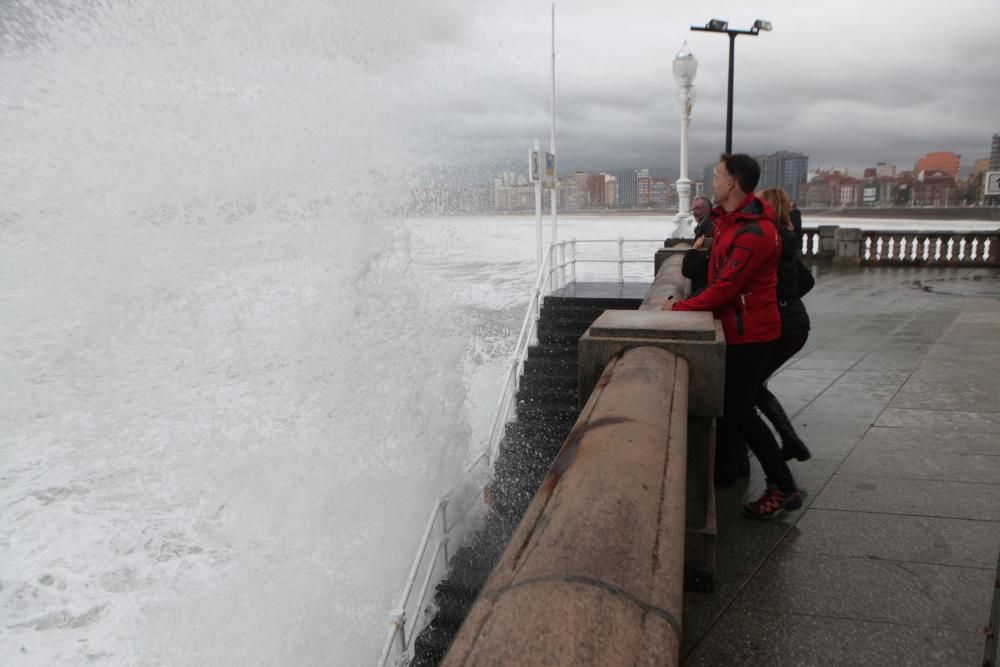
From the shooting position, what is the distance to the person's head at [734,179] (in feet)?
11.0

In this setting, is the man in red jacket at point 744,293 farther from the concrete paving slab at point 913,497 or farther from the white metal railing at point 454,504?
the white metal railing at point 454,504

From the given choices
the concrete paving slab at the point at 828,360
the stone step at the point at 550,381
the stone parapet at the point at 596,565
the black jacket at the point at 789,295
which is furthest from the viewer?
the stone step at the point at 550,381

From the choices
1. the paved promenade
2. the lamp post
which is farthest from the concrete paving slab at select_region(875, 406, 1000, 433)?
the lamp post

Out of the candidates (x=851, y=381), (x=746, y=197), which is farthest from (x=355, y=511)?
(x=746, y=197)

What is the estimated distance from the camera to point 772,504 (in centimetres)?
356

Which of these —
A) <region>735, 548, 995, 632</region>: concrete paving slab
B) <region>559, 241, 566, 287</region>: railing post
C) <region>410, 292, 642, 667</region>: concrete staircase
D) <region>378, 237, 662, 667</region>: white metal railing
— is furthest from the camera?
<region>559, 241, 566, 287</region>: railing post

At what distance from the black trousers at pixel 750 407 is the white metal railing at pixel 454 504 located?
106 inches

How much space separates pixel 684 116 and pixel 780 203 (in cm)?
1110

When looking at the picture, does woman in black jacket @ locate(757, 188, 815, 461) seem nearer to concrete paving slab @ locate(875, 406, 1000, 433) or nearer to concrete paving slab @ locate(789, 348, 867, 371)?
concrete paving slab @ locate(875, 406, 1000, 433)

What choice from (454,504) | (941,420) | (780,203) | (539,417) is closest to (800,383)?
(941,420)

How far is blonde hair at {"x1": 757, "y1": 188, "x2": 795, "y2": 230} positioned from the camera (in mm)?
3924

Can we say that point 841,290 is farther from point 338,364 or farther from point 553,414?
point 338,364

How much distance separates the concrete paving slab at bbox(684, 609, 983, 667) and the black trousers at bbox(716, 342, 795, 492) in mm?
975

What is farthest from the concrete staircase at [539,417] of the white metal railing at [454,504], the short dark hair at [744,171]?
the short dark hair at [744,171]
